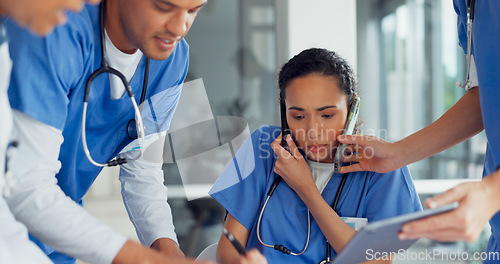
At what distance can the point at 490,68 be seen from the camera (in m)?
1.01

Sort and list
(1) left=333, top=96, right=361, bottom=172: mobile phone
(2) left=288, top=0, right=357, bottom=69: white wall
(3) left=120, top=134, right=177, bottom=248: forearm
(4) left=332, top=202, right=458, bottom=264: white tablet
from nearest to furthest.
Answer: (4) left=332, top=202, right=458, bottom=264: white tablet → (3) left=120, top=134, right=177, bottom=248: forearm → (1) left=333, top=96, right=361, bottom=172: mobile phone → (2) left=288, top=0, right=357, bottom=69: white wall

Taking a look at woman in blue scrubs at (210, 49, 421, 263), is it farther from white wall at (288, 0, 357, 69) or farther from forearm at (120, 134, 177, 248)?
white wall at (288, 0, 357, 69)

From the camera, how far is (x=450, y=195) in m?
0.82

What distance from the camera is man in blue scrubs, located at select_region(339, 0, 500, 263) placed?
0.79 metres

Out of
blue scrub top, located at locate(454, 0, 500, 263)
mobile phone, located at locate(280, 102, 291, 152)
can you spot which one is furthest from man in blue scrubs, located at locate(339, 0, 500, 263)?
mobile phone, located at locate(280, 102, 291, 152)

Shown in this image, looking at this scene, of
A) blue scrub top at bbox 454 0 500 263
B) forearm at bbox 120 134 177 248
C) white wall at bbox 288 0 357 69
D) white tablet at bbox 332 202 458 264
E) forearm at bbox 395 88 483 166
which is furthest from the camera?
white wall at bbox 288 0 357 69

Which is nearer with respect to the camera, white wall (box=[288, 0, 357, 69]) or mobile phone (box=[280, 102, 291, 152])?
mobile phone (box=[280, 102, 291, 152])

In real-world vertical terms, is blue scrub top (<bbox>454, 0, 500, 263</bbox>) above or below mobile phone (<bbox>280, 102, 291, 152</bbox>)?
above

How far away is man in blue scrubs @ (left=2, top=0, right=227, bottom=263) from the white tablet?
0.31 meters

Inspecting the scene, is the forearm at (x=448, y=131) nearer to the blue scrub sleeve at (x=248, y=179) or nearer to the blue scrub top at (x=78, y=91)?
the blue scrub sleeve at (x=248, y=179)

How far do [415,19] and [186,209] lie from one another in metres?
2.49

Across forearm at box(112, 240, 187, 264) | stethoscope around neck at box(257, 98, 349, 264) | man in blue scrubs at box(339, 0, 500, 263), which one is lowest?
stethoscope around neck at box(257, 98, 349, 264)

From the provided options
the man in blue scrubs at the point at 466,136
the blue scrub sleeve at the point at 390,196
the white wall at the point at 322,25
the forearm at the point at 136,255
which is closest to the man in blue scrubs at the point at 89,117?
the forearm at the point at 136,255

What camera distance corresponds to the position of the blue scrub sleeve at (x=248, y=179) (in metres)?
1.45
